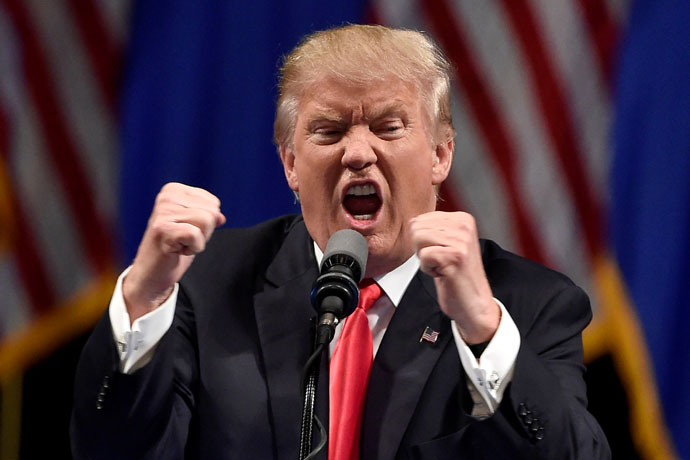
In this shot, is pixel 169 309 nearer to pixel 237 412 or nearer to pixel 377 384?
pixel 237 412

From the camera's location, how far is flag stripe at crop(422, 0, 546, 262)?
294 centimetres

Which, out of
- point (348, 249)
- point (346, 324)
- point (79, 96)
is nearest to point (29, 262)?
point (79, 96)

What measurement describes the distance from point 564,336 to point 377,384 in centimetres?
40

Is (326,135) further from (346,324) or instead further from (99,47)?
(99,47)

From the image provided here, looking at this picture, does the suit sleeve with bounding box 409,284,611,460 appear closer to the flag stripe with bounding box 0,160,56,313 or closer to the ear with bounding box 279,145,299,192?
the ear with bounding box 279,145,299,192

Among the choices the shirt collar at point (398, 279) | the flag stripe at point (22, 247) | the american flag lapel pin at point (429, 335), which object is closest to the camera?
the american flag lapel pin at point (429, 335)

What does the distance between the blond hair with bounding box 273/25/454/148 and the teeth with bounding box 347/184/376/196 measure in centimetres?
21

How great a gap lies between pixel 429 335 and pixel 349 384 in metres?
0.19

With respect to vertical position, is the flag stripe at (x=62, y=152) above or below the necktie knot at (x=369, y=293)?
above

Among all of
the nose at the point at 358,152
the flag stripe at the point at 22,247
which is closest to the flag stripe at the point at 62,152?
the flag stripe at the point at 22,247

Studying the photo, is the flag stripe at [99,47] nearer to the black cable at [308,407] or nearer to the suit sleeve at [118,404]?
the suit sleeve at [118,404]

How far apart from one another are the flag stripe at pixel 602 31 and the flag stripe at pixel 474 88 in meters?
0.35

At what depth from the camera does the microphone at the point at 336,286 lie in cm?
133

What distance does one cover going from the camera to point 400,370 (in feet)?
5.93
